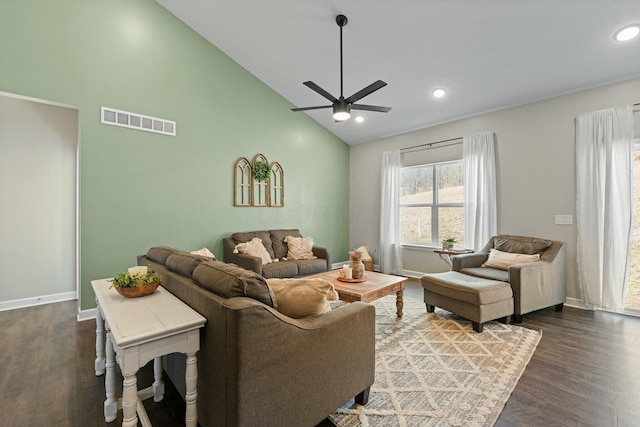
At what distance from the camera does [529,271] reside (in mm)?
3232

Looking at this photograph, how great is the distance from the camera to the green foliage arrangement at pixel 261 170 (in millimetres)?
4871

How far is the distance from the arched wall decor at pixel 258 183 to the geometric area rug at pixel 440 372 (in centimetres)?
277

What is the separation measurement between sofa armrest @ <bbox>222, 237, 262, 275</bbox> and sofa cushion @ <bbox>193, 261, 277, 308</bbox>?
2.36m

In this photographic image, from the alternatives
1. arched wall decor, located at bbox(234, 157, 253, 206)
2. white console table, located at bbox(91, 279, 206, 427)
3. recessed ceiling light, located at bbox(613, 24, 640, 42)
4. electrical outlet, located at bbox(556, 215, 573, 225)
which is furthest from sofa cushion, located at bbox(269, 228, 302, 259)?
recessed ceiling light, located at bbox(613, 24, 640, 42)

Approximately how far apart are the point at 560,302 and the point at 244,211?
4509 mm

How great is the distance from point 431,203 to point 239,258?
11.4 ft

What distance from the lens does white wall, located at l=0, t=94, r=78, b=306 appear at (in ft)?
12.3

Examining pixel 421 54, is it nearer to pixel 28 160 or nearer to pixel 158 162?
pixel 158 162

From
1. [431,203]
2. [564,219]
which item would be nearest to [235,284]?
[564,219]

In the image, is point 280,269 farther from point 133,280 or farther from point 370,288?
point 133,280

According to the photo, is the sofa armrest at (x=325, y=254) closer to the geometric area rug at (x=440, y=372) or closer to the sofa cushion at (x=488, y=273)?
the geometric area rug at (x=440, y=372)

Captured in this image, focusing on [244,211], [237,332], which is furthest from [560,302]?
[244,211]

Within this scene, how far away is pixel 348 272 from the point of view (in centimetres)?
333

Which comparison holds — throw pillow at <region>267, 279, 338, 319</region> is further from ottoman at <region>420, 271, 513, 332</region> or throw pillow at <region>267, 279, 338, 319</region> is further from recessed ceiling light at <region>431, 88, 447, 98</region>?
recessed ceiling light at <region>431, 88, 447, 98</region>
